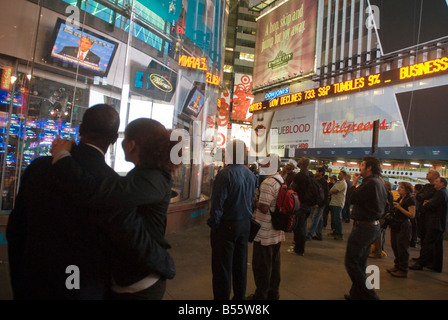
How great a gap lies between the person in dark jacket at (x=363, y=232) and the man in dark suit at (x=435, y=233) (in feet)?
9.01

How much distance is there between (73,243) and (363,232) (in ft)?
11.1

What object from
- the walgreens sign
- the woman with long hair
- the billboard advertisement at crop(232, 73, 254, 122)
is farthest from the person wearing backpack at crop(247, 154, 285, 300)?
the billboard advertisement at crop(232, 73, 254, 122)

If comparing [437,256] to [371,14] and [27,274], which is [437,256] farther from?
[371,14]

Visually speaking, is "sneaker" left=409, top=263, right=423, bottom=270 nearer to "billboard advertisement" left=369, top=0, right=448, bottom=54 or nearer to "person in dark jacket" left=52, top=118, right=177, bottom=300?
"person in dark jacket" left=52, top=118, right=177, bottom=300

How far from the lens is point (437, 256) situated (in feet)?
17.9

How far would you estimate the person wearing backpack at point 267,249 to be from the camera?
3.45 meters

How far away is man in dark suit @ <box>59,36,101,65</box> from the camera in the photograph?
5955 millimetres

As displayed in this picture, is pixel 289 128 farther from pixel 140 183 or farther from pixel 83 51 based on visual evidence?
pixel 140 183

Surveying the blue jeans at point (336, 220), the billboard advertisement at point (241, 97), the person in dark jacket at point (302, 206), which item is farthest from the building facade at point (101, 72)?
the billboard advertisement at point (241, 97)

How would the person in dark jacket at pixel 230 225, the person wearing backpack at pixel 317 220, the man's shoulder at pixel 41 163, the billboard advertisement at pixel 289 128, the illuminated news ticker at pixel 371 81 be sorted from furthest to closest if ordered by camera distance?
the billboard advertisement at pixel 289 128, the illuminated news ticker at pixel 371 81, the person wearing backpack at pixel 317 220, the person in dark jacket at pixel 230 225, the man's shoulder at pixel 41 163

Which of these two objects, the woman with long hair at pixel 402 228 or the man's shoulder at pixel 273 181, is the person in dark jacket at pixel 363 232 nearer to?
the man's shoulder at pixel 273 181

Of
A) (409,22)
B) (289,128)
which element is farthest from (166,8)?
(289,128)

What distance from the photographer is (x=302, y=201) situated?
20.3ft
